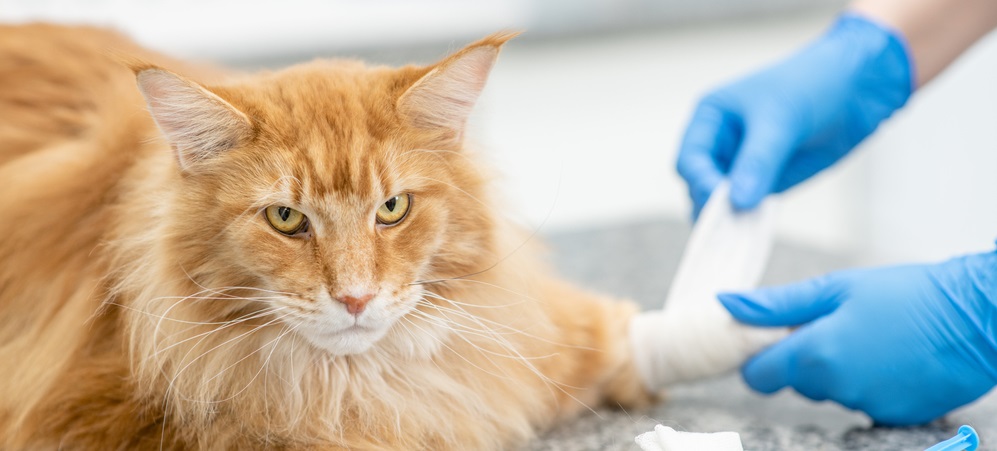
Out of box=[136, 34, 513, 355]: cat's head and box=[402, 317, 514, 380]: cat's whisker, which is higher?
box=[136, 34, 513, 355]: cat's head

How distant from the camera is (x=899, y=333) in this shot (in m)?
1.09

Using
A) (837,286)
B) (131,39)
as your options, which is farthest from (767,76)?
(131,39)

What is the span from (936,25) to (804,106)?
10.6 inches

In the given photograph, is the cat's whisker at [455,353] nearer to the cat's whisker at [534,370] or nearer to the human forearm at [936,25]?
the cat's whisker at [534,370]

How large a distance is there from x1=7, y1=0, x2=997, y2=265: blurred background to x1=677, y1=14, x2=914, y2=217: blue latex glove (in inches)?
35.2

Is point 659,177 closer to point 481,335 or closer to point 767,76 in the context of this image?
point 767,76

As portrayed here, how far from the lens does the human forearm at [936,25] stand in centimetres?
148

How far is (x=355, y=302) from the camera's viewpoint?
888 millimetres

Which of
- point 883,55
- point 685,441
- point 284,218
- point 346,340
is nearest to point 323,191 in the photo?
point 284,218

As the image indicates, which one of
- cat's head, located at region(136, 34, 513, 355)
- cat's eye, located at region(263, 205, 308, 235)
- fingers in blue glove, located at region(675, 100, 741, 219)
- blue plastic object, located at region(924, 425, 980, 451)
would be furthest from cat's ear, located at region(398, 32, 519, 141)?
blue plastic object, located at region(924, 425, 980, 451)

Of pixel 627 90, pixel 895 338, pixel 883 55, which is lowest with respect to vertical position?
pixel 627 90

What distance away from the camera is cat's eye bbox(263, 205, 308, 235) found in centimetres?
94

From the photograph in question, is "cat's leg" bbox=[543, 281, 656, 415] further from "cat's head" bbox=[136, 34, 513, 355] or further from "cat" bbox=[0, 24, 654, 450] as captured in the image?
"cat's head" bbox=[136, 34, 513, 355]

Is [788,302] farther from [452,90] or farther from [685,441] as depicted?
[452,90]
